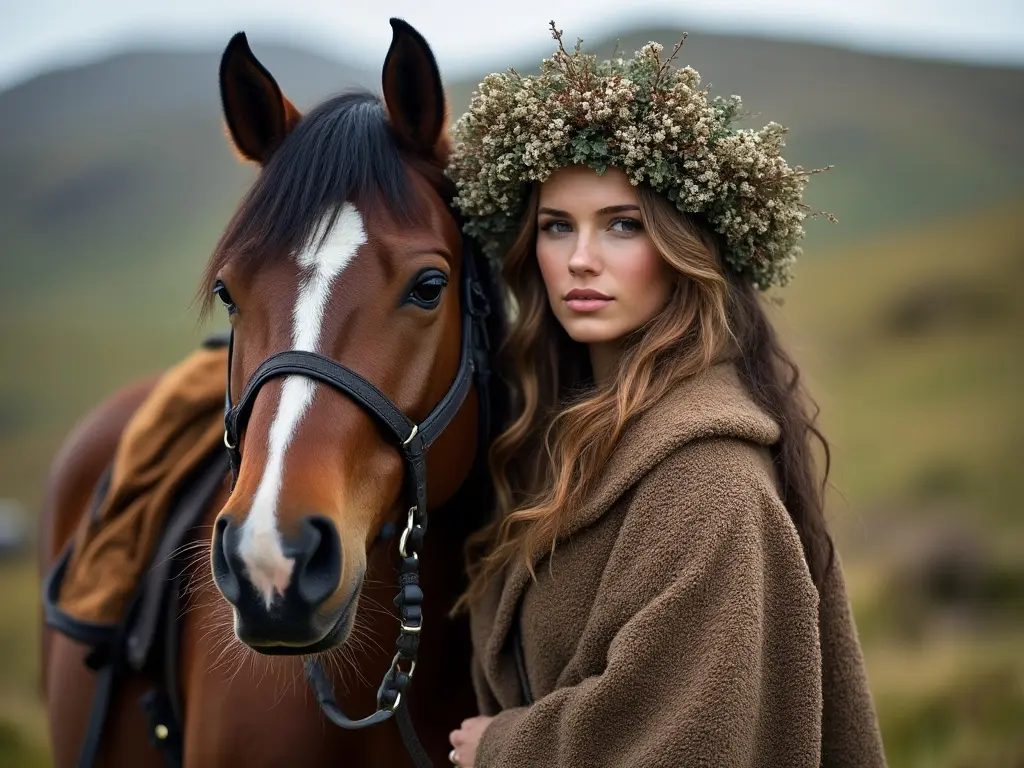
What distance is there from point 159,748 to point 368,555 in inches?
38.2

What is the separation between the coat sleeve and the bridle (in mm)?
276

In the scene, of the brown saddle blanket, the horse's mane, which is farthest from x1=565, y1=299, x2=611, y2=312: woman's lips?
the brown saddle blanket

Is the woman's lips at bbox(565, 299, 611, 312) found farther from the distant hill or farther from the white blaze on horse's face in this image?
the distant hill

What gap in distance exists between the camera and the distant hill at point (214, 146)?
20.6 m

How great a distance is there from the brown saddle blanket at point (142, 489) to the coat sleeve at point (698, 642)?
120 cm

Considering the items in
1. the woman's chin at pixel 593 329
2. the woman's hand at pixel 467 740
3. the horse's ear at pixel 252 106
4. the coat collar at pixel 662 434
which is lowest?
the woman's hand at pixel 467 740

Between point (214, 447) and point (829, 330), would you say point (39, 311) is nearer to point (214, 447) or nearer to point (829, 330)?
point (829, 330)

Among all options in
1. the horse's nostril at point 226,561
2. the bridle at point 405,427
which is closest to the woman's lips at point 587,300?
the bridle at point 405,427

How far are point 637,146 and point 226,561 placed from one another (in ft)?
3.71

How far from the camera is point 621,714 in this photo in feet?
5.13

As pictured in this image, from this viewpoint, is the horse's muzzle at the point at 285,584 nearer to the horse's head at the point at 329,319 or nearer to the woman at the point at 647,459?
the horse's head at the point at 329,319

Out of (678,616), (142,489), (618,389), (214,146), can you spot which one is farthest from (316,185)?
(214,146)

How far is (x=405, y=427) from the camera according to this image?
5.44 feet

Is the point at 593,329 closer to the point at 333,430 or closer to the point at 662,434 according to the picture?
the point at 662,434
